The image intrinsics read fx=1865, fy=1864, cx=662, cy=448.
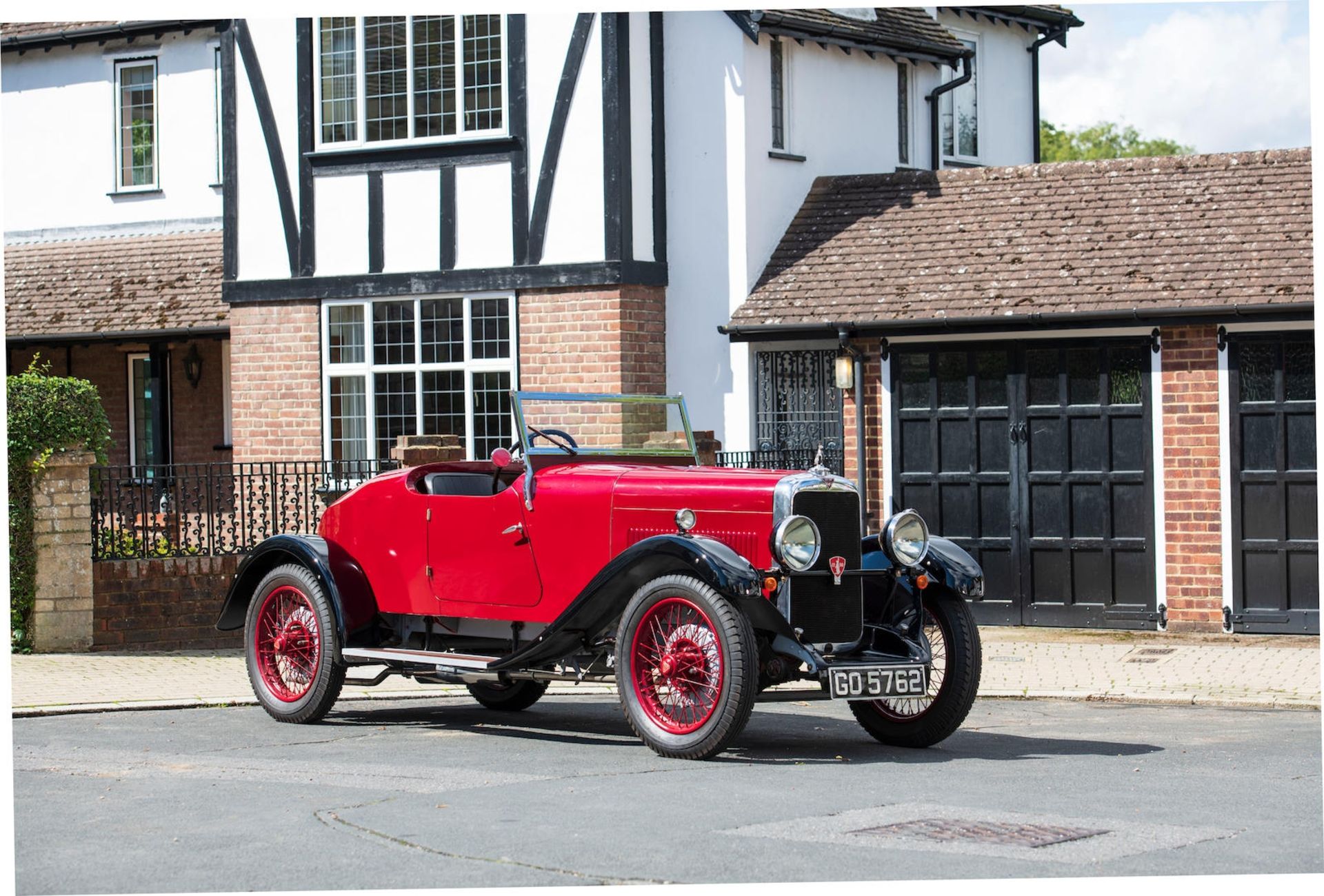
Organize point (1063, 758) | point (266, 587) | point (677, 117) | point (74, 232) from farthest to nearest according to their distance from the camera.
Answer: point (74, 232) < point (677, 117) < point (266, 587) < point (1063, 758)

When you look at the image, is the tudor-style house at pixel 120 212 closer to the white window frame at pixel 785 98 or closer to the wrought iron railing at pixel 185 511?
the wrought iron railing at pixel 185 511

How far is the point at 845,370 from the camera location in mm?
16594

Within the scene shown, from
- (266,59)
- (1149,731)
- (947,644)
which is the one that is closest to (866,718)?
(947,644)

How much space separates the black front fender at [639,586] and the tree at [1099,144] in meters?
53.6

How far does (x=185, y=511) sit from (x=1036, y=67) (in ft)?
41.1

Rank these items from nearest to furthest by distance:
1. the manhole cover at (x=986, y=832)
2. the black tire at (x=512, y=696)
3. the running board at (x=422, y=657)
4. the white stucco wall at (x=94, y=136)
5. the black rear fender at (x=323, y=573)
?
1. the manhole cover at (x=986, y=832)
2. the running board at (x=422, y=657)
3. the black rear fender at (x=323, y=573)
4. the black tire at (x=512, y=696)
5. the white stucco wall at (x=94, y=136)

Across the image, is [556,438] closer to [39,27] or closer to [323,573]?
[323,573]

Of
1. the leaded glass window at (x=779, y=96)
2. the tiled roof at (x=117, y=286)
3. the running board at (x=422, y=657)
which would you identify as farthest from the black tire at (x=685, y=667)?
the tiled roof at (x=117, y=286)

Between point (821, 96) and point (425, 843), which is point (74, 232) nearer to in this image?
point (821, 96)

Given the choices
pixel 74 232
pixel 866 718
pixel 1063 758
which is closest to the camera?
pixel 1063 758

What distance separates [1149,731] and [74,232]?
16847mm

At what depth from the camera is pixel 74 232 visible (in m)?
23.1

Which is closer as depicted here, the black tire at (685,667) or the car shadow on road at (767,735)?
the black tire at (685,667)

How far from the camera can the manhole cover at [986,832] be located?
6.67 meters
